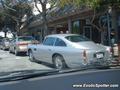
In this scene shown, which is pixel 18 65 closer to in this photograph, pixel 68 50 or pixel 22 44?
pixel 68 50

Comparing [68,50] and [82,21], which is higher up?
[82,21]

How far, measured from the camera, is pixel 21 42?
2667 cm

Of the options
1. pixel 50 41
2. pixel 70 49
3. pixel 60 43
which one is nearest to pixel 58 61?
pixel 60 43

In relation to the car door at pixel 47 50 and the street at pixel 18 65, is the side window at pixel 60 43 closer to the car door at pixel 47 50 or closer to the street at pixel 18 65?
the car door at pixel 47 50

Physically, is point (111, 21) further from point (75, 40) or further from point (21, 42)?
point (75, 40)

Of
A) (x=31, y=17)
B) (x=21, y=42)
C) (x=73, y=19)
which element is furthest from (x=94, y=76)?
(x=31, y=17)

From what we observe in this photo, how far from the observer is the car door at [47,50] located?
16377mm

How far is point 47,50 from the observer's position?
16.6 meters

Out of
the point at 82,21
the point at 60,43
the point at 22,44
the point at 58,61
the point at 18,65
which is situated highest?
the point at 82,21

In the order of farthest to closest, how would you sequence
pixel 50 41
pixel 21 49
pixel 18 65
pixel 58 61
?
pixel 21 49, pixel 18 65, pixel 50 41, pixel 58 61

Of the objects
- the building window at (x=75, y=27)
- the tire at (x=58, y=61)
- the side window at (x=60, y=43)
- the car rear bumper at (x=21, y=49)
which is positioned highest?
the building window at (x=75, y=27)

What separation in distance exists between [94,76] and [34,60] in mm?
16729

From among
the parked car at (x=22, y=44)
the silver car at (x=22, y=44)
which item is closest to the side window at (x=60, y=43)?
the parked car at (x=22, y=44)

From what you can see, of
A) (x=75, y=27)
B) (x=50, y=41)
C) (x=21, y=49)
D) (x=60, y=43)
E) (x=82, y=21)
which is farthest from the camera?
(x=75, y=27)
